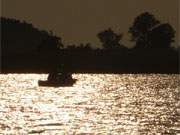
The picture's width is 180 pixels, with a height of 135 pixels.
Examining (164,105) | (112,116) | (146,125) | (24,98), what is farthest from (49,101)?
(146,125)

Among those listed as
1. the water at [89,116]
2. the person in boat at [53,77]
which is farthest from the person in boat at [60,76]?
the water at [89,116]

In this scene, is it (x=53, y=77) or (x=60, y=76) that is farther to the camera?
(x=53, y=77)

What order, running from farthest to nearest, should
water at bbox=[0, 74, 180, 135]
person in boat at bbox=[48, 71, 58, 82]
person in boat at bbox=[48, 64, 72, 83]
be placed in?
person in boat at bbox=[48, 71, 58, 82] < person in boat at bbox=[48, 64, 72, 83] < water at bbox=[0, 74, 180, 135]

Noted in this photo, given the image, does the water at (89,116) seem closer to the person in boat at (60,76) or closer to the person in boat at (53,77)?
the person in boat at (60,76)

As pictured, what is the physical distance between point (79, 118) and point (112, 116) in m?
A: 5.07

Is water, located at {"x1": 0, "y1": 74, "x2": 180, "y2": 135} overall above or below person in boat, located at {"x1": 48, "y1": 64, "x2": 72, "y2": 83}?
below

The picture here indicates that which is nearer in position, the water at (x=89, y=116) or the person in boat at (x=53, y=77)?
the water at (x=89, y=116)

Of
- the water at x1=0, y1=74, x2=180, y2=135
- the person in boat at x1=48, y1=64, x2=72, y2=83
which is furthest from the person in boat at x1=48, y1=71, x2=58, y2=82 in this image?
the water at x1=0, y1=74, x2=180, y2=135

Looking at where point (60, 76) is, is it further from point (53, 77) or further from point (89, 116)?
point (89, 116)

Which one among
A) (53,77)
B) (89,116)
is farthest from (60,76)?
(89,116)

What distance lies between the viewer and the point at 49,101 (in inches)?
5886

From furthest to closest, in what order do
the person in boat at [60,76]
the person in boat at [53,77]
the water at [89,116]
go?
the person in boat at [53,77], the person in boat at [60,76], the water at [89,116]

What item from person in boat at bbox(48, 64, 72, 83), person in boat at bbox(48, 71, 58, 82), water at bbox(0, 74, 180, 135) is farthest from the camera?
person in boat at bbox(48, 71, 58, 82)

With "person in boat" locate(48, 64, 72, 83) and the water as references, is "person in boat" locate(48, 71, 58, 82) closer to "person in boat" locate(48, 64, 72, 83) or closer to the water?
"person in boat" locate(48, 64, 72, 83)
